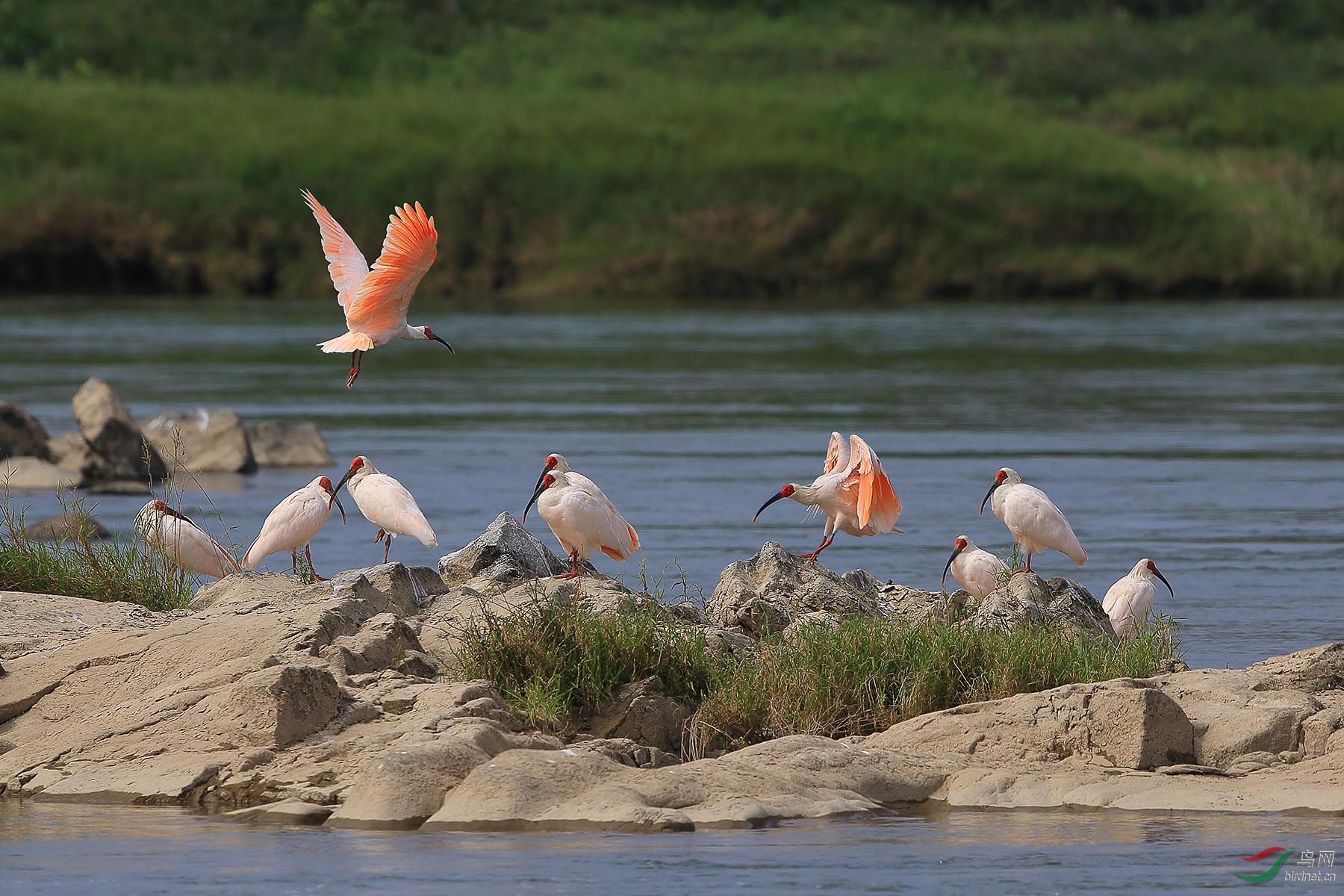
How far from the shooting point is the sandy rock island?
325 inches

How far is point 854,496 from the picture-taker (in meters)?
12.2

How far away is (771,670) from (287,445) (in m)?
12.4

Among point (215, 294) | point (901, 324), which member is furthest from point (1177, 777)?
point (215, 294)

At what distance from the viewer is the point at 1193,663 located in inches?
440

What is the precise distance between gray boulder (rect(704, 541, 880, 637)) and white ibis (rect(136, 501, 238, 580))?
288cm

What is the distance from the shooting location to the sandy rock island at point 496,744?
8266mm

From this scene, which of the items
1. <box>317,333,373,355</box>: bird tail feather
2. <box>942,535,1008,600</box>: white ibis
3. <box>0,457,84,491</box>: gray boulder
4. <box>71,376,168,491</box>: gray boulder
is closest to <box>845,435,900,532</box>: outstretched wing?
<box>942,535,1008,600</box>: white ibis

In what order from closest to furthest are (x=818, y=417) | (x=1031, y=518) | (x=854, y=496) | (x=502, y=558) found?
(x=502, y=558)
(x=1031, y=518)
(x=854, y=496)
(x=818, y=417)

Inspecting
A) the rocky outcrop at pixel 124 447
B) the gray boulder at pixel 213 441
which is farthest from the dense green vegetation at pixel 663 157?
the gray boulder at pixel 213 441

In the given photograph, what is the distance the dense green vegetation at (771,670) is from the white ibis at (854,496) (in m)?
2.05

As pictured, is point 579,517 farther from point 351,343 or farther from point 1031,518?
point 1031,518

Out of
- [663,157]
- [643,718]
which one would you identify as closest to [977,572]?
[643,718]

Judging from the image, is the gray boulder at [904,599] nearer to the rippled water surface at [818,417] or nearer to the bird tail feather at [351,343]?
the rippled water surface at [818,417]

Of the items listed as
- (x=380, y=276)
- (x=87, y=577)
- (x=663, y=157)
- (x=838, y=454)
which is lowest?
(x=87, y=577)
